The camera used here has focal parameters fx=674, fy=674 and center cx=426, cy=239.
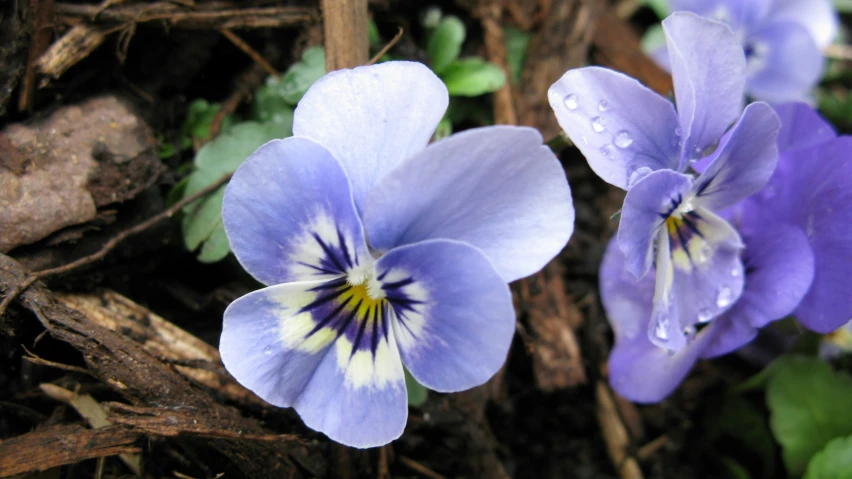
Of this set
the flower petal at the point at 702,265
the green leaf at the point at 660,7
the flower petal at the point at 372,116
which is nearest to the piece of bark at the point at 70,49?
the flower petal at the point at 372,116

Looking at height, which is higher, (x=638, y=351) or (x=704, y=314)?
(x=704, y=314)

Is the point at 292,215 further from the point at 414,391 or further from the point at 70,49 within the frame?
the point at 70,49

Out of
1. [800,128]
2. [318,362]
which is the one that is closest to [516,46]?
[800,128]

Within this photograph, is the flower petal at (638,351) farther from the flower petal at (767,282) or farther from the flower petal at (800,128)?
the flower petal at (800,128)

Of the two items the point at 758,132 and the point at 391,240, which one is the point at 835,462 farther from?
the point at 391,240

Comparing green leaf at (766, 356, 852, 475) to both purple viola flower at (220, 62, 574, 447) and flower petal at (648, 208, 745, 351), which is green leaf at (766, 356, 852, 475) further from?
purple viola flower at (220, 62, 574, 447)

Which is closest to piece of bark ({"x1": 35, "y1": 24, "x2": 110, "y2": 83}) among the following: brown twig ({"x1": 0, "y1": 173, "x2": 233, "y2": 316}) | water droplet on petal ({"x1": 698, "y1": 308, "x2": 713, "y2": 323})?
brown twig ({"x1": 0, "y1": 173, "x2": 233, "y2": 316})

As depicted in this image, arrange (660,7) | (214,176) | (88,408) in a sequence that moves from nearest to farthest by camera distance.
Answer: (88,408) < (214,176) < (660,7)
